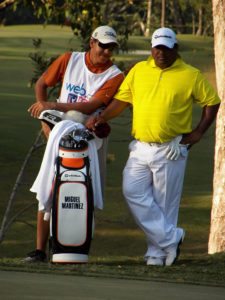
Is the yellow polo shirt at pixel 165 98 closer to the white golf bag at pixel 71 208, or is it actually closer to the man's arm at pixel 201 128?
the man's arm at pixel 201 128

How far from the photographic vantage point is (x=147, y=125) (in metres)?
9.73

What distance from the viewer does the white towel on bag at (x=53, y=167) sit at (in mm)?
9438

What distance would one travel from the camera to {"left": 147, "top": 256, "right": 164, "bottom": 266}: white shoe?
9782mm

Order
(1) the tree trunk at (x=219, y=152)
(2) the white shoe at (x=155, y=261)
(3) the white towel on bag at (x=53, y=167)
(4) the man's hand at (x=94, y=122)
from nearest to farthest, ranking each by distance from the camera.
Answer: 1. (3) the white towel on bag at (x=53, y=167)
2. (4) the man's hand at (x=94, y=122)
3. (2) the white shoe at (x=155, y=261)
4. (1) the tree trunk at (x=219, y=152)

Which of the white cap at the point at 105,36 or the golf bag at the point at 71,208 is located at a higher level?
the white cap at the point at 105,36

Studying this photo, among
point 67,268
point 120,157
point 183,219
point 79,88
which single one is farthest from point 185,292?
point 120,157

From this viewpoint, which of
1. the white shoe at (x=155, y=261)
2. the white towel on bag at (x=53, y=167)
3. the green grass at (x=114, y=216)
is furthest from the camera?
the white shoe at (x=155, y=261)

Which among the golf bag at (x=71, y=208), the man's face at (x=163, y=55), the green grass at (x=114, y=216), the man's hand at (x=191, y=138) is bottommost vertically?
the green grass at (x=114, y=216)

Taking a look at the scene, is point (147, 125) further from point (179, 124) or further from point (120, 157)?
point (120, 157)

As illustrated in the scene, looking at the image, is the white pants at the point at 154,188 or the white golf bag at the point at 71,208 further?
the white pants at the point at 154,188

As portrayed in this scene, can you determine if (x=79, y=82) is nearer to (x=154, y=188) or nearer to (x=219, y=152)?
(x=154, y=188)

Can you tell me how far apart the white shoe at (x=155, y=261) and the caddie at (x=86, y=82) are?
0.76 metres

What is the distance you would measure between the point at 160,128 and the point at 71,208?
979 millimetres

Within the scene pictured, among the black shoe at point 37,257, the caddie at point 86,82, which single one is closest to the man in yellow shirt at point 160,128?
the caddie at point 86,82
